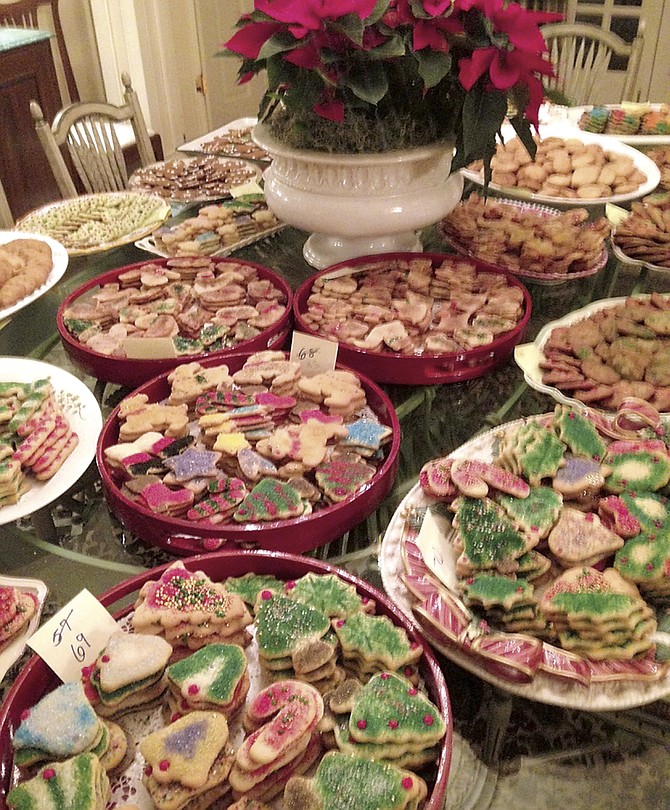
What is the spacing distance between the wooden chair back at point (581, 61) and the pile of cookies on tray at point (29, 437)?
3036 mm

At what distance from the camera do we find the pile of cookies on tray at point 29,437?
1.06m

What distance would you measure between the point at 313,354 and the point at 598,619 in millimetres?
704

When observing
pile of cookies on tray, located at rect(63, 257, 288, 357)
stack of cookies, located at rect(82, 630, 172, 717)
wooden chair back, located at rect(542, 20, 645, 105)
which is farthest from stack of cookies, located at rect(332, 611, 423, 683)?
wooden chair back, located at rect(542, 20, 645, 105)

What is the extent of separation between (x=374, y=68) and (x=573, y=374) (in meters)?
0.71

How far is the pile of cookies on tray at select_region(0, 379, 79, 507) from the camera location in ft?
3.48

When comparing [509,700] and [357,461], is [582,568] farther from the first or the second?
[357,461]

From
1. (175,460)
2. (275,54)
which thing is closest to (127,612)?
(175,460)

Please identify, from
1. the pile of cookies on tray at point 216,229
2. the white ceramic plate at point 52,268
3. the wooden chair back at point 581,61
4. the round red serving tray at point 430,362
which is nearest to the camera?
the round red serving tray at point 430,362

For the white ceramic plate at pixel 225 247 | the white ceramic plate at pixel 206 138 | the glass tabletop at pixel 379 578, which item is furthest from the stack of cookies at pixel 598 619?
the white ceramic plate at pixel 206 138

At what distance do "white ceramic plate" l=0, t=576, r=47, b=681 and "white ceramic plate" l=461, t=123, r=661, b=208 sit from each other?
5.42 feet

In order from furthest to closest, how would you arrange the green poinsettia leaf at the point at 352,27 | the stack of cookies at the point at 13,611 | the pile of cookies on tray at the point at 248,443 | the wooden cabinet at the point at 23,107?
the wooden cabinet at the point at 23,107, the green poinsettia leaf at the point at 352,27, the pile of cookies on tray at the point at 248,443, the stack of cookies at the point at 13,611

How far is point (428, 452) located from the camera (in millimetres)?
1222

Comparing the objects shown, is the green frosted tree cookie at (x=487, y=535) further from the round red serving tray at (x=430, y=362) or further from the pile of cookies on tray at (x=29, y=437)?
the pile of cookies on tray at (x=29, y=437)

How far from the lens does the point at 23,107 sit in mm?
4082
